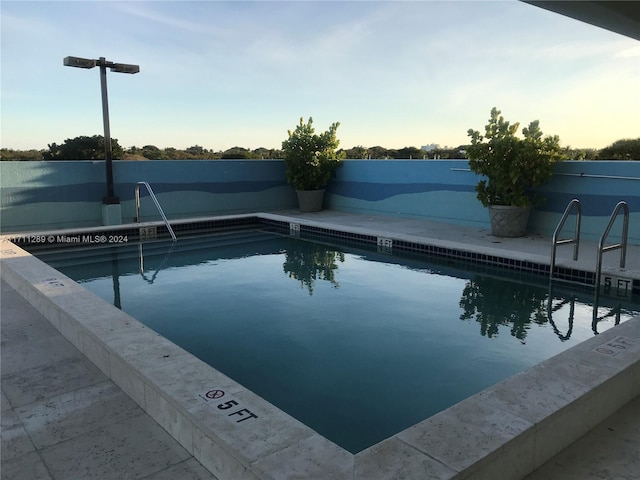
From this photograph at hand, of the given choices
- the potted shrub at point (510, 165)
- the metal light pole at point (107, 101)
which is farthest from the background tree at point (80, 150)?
the potted shrub at point (510, 165)

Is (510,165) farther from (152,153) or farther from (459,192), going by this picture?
(152,153)

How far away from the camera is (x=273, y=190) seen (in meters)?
11.7

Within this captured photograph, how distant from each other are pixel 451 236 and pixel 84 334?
18.7 feet

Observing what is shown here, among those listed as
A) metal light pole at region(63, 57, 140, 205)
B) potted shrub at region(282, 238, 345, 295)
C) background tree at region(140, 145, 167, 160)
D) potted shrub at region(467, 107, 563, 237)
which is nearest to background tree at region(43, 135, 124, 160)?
background tree at region(140, 145, 167, 160)

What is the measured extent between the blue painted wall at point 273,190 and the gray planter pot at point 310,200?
51 cm

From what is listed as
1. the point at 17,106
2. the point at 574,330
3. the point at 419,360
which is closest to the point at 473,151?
the point at 574,330

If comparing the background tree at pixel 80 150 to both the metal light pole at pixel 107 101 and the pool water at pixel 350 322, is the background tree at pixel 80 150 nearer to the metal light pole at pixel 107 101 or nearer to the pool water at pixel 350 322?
the metal light pole at pixel 107 101

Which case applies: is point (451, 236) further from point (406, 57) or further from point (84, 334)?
point (406, 57)

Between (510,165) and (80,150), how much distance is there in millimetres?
14071

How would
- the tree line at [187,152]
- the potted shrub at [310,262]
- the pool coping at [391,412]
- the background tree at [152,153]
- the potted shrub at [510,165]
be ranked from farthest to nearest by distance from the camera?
the background tree at [152,153] < the tree line at [187,152] < the potted shrub at [510,165] < the potted shrub at [310,262] < the pool coping at [391,412]

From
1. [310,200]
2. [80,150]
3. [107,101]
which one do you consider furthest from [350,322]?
[80,150]

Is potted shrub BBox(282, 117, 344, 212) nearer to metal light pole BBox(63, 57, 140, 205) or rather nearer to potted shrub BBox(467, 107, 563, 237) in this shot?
metal light pole BBox(63, 57, 140, 205)

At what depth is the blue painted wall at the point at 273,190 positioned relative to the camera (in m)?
7.29

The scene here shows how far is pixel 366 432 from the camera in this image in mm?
2566
